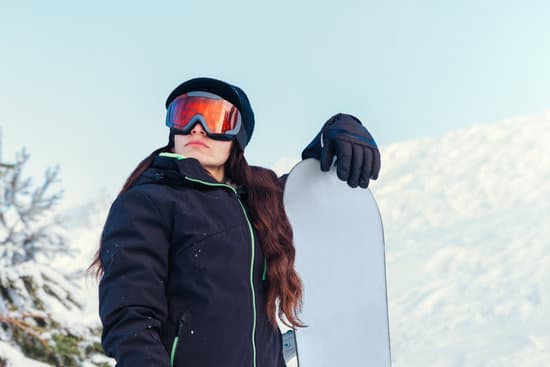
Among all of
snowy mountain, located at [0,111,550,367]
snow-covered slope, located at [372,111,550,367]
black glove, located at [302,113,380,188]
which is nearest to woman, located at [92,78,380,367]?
black glove, located at [302,113,380,188]

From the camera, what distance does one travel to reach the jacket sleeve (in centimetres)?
166

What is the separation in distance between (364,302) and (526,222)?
30.6 ft

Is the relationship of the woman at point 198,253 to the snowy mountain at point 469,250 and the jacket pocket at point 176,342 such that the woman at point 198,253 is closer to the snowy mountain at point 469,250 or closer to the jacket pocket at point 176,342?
the jacket pocket at point 176,342

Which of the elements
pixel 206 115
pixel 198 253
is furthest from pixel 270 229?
pixel 206 115

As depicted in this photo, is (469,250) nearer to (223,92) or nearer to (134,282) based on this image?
(223,92)

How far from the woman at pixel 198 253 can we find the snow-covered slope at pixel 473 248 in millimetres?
5262

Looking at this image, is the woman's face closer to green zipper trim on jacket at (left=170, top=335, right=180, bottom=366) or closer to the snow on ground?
green zipper trim on jacket at (left=170, top=335, right=180, bottom=366)

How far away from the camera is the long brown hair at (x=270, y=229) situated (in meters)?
1.98

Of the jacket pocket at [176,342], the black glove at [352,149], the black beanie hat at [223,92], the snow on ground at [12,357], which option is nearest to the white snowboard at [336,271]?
the black glove at [352,149]

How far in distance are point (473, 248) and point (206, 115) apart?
29.5ft

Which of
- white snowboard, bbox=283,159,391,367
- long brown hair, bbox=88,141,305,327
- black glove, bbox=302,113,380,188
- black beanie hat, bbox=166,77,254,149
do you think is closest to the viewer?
long brown hair, bbox=88,141,305,327

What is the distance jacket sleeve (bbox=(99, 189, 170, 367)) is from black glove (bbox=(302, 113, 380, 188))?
2.53 feet

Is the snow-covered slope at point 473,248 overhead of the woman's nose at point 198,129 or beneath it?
overhead

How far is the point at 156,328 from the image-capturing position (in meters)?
1.73
